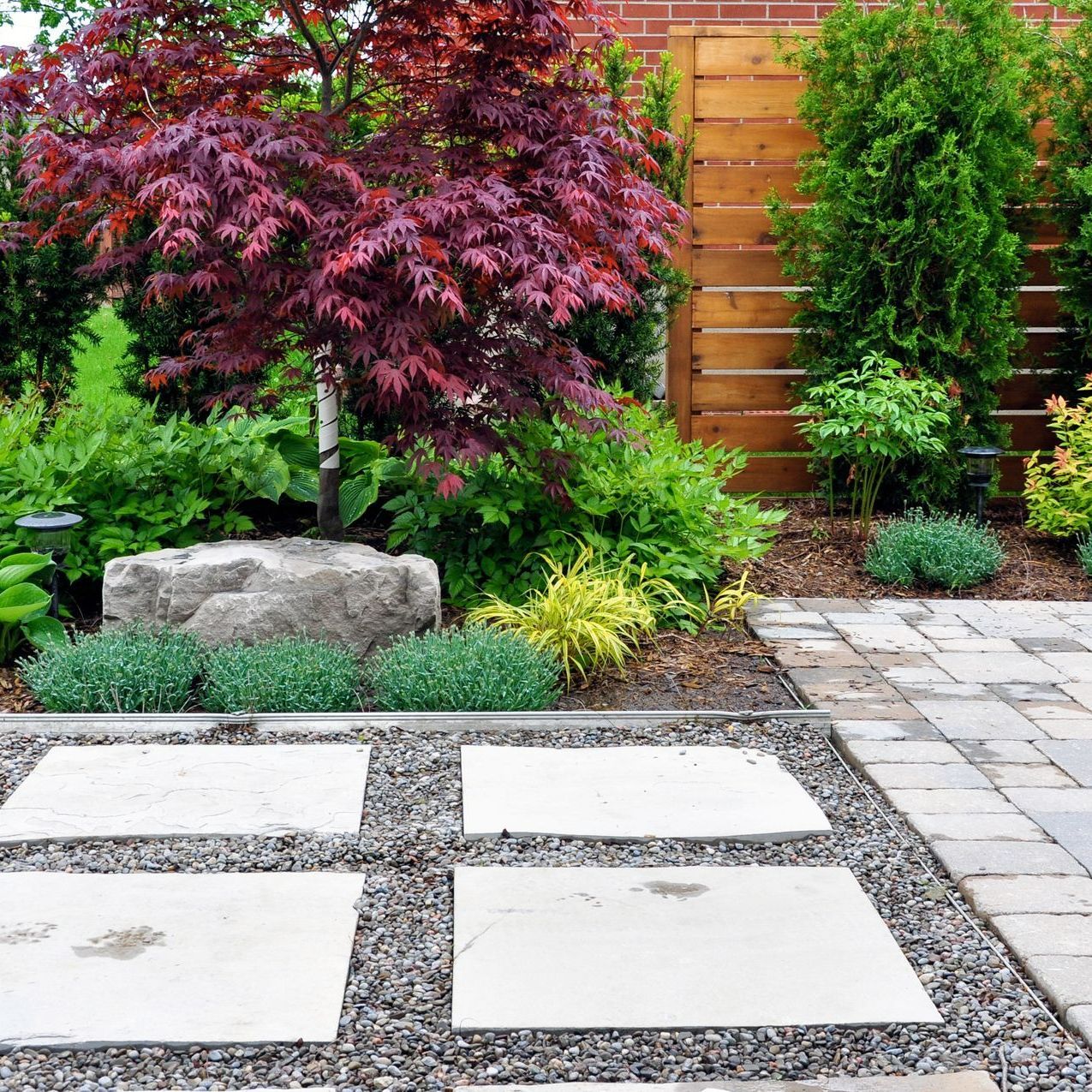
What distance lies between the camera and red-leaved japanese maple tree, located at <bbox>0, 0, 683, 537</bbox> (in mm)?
4016

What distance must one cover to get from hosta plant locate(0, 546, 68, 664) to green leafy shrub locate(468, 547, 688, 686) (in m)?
1.48

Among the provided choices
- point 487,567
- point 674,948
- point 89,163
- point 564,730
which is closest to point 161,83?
point 89,163

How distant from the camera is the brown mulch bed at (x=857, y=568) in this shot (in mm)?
5535

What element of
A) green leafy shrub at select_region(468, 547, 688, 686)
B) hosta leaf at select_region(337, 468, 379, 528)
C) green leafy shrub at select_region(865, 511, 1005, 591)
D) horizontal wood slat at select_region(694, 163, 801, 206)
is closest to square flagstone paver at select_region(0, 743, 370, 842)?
green leafy shrub at select_region(468, 547, 688, 686)

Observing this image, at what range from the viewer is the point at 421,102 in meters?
4.90

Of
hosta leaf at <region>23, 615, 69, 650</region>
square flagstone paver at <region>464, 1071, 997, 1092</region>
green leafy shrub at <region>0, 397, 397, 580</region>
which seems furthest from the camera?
green leafy shrub at <region>0, 397, 397, 580</region>

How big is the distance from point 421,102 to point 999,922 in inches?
147

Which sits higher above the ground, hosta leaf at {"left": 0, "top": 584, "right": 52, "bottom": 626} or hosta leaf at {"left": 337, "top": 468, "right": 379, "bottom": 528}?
hosta leaf at {"left": 337, "top": 468, "right": 379, "bottom": 528}

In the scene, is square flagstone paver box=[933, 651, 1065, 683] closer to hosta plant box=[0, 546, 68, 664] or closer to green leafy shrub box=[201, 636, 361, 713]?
green leafy shrub box=[201, 636, 361, 713]

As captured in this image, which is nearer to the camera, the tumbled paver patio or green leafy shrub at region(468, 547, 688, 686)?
the tumbled paver patio

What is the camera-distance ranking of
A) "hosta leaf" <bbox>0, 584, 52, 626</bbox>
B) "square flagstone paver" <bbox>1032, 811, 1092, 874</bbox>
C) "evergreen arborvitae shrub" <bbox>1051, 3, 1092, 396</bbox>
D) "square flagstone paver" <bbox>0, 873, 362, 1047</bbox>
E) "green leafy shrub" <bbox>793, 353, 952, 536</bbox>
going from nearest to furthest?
"square flagstone paver" <bbox>0, 873, 362, 1047</bbox>, "square flagstone paver" <bbox>1032, 811, 1092, 874</bbox>, "hosta leaf" <bbox>0, 584, 52, 626</bbox>, "green leafy shrub" <bbox>793, 353, 952, 536</bbox>, "evergreen arborvitae shrub" <bbox>1051, 3, 1092, 396</bbox>

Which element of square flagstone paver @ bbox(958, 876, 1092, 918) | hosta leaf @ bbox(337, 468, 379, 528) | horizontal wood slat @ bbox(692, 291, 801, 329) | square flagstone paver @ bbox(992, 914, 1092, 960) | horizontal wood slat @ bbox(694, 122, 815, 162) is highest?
horizontal wood slat @ bbox(694, 122, 815, 162)

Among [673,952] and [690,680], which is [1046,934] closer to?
[673,952]

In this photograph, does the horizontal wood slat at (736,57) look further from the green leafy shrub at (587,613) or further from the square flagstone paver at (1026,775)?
the square flagstone paver at (1026,775)
